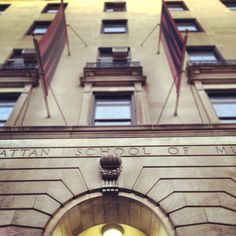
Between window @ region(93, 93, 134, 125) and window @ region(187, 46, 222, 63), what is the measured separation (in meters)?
5.82

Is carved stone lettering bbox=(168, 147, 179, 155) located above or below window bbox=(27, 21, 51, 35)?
below

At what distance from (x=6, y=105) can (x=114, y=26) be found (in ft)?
39.2

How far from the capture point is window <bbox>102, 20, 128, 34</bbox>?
21022 mm

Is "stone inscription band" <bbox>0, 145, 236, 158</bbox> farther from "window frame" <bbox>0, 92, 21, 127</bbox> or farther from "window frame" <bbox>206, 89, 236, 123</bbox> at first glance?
"window frame" <bbox>0, 92, 21, 127</bbox>

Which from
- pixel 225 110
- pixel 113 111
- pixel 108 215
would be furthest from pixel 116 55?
pixel 108 215

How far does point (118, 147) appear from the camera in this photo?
9.81m

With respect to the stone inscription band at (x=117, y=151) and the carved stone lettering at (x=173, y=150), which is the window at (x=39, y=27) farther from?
the carved stone lettering at (x=173, y=150)

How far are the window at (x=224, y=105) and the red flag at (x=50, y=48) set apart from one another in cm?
716

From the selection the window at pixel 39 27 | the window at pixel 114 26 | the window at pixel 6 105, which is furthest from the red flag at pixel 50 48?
A: the window at pixel 39 27

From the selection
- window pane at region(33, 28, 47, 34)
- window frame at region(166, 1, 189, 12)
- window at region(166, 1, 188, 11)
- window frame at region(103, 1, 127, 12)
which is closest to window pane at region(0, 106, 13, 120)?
window pane at region(33, 28, 47, 34)

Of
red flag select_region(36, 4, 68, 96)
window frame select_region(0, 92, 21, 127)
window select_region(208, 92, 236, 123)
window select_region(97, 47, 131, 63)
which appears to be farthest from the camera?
window select_region(97, 47, 131, 63)

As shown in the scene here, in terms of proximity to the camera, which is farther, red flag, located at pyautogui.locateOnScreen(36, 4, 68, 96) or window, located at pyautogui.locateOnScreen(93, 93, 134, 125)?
window, located at pyautogui.locateOnScreen(93, 93, 134, 125)

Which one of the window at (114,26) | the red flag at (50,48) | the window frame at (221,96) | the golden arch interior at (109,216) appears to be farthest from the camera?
the window at (114,26)

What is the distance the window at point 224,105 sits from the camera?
1203cm
